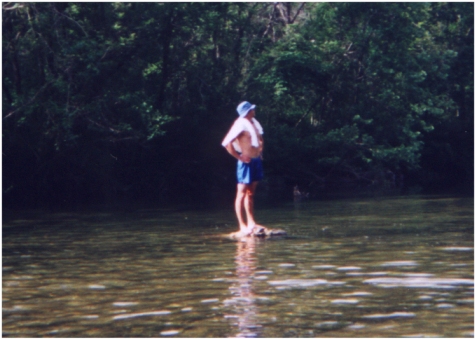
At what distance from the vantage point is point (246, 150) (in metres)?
11.1

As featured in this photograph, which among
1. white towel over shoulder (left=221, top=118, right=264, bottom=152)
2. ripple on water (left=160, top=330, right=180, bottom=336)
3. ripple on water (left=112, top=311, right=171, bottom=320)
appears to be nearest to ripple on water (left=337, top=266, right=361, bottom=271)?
ripple on water (left=112, top=311, right=171, bottom=320)

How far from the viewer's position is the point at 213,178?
88.7 ft

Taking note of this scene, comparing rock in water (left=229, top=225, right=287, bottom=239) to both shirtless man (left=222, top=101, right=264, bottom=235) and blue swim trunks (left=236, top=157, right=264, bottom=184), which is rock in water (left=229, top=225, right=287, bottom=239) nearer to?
shirtless man (left=222, top=101, right=264, bottom=235)

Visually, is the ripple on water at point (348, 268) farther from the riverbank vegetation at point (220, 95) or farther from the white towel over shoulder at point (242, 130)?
the riverbank vegetation at point (220, 95)

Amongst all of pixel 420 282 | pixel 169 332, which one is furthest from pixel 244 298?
pixel 420 282

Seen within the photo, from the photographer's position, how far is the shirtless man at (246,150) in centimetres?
1092

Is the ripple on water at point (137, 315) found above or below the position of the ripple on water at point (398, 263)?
below

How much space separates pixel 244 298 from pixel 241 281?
786mm

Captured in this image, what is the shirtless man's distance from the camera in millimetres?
10922

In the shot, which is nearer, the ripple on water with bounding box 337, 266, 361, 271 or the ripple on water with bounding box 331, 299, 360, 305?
the ripple on water with bounding box 331, 299, 360, 305

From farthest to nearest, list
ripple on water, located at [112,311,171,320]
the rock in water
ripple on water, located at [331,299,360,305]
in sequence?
the rock in water < ripple on water, located at [331,299,360,305] < ripple on water, located at [112,311,171,320]

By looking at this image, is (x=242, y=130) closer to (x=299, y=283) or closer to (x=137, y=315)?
(x=299, y=283)

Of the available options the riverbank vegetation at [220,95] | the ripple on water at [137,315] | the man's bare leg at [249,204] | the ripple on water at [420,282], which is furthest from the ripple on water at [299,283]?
the riverbank vegetation at [220,95]

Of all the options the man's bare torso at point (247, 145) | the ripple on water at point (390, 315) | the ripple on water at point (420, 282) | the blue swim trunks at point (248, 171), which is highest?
the man's bare torso at point (247, 145)
